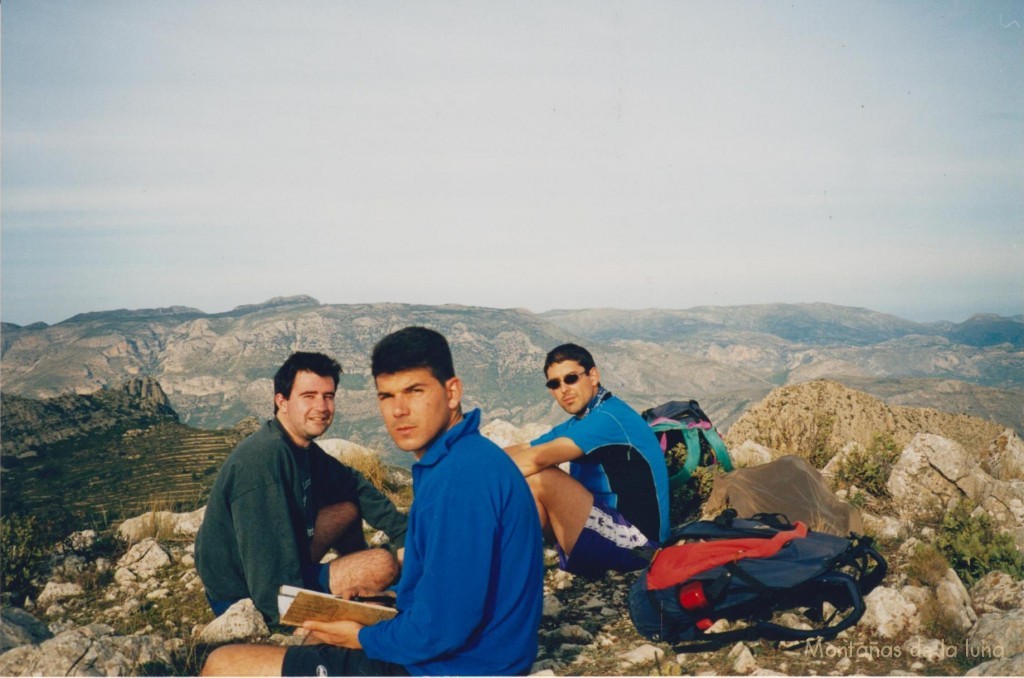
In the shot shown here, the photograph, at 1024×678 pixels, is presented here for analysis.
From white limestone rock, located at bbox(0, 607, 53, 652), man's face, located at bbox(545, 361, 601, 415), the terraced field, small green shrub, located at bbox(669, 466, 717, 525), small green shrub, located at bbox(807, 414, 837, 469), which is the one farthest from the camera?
small green shrub, located at bbox(807, 414, 837, 469)

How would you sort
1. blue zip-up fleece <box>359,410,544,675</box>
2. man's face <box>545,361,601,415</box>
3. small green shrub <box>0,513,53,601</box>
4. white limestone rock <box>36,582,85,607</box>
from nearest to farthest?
blue zip-up fleece <box>359,410,544,675</box>
man's face <box>545,361,601,415</box>
white limestone rock <box>36,582,85,607</box>
small green shrub <box>0,513,53,601</box>

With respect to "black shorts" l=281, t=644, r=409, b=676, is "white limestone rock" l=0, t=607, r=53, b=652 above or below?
below

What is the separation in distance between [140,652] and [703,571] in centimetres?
366

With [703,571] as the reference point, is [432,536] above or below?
above

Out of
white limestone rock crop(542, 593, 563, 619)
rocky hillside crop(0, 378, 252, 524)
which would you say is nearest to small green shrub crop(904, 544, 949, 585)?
white limestone rock crop(542, 593, 563, 619)

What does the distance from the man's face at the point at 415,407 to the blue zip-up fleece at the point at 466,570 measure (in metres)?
0.07

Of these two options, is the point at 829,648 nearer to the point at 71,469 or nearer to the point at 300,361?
the point at 300,361

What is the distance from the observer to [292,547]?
4.14 metres

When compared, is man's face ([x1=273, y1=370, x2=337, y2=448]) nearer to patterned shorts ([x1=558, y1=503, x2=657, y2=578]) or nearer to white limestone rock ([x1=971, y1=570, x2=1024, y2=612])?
patterned shorts ([x1=558, y1=503, x2=657, y2=578])

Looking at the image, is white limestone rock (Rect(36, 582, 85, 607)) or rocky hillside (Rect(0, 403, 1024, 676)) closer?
rocky hillside (Rect(0, 403, 1024, 676))

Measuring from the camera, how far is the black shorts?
279cm

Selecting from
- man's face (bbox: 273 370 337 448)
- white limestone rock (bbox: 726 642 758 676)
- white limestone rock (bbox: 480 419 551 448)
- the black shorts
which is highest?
man's face (bbox: 273 370 337 448)

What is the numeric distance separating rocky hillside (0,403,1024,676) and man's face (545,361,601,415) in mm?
1555

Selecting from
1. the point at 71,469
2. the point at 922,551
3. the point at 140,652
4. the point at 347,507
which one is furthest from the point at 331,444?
the point at 922,551
